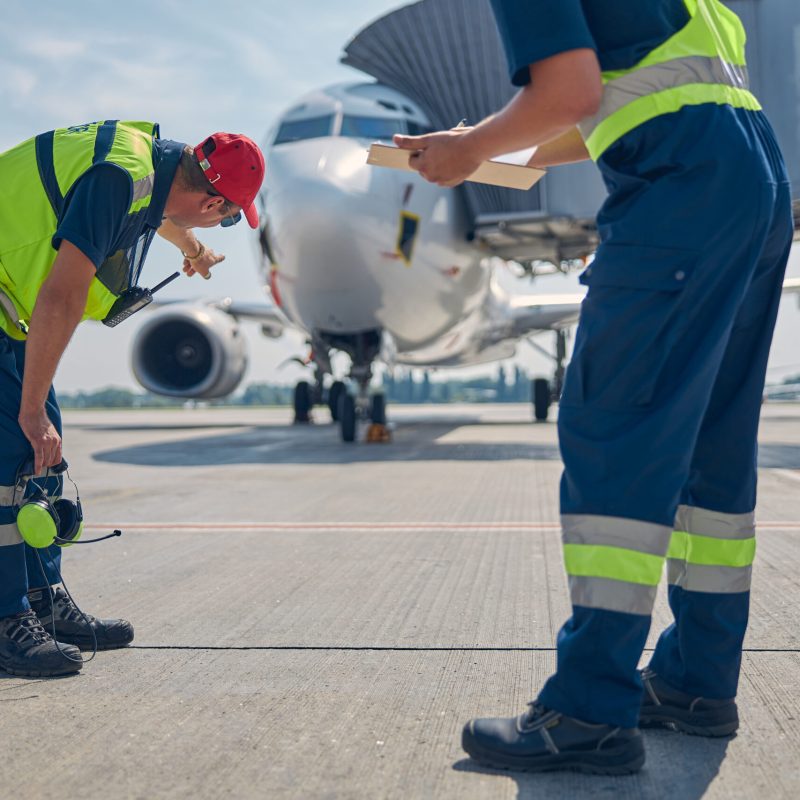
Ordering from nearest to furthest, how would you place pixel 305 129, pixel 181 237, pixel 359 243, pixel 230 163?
pixel 230 163 → pixel 181 237 → pixel 359 243 → pixel 305 129

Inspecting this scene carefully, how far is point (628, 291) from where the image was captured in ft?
5.76

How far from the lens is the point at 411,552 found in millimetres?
3980

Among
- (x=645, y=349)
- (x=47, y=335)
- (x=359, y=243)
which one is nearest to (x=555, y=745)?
(x=645, y=349)

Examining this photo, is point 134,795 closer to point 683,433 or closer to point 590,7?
point 683,433

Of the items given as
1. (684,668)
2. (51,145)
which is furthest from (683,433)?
(51,145)

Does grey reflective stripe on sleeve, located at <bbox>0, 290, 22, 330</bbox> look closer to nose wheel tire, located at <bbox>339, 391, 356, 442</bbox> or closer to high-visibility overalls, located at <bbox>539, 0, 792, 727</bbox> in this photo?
high-visibility overalls, located at <bbox>539, 0, 792, 727</bbox>

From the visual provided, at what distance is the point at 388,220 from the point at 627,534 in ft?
27.4

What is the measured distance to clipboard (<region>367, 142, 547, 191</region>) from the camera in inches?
83.7

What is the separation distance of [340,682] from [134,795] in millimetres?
710

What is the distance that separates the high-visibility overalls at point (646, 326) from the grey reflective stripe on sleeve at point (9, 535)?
145cm

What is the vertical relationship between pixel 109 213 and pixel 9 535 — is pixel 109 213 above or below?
above

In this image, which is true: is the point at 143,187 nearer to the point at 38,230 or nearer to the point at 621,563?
the point at 38,230

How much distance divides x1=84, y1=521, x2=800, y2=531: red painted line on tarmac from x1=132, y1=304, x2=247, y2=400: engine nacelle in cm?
993

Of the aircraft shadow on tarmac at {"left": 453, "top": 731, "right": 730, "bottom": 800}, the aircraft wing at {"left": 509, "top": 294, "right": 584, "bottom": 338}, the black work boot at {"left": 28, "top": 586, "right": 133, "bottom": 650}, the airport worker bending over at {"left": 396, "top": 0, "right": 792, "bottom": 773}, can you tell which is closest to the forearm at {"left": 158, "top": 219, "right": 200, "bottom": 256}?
the black work boot at {"left": 28, "top": 586, "right": 133, "bottom": 650}
